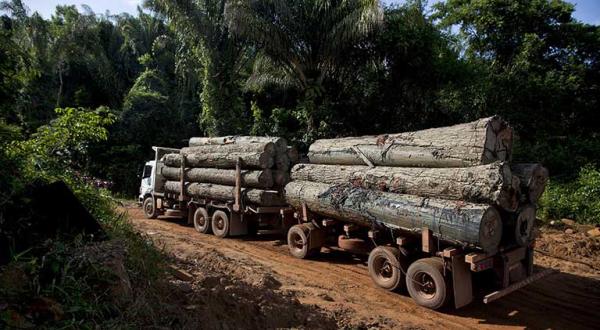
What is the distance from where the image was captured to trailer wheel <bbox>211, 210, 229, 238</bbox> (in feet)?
39.2

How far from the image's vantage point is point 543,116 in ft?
56.1

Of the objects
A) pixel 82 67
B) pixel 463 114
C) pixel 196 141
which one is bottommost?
pixel 196 141

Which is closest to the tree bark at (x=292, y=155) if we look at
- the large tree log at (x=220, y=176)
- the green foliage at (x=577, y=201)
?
the large tree log at (x=220, y=176)

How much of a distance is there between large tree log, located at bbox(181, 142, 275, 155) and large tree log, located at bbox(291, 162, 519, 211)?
9.05ft

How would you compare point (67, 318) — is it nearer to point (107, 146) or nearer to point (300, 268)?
point (300, 268)

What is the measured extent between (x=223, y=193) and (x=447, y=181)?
7.01 meters

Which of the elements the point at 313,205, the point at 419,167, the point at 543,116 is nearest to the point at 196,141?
the point at 313,205

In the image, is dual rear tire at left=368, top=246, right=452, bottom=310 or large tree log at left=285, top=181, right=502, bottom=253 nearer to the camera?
large tree log at left=285, top=181, right=502, bottom=253

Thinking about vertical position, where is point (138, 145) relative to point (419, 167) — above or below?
above

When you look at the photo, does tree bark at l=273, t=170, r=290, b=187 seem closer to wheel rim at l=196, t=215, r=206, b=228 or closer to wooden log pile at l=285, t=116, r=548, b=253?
wooden log pile at l=285, t=116, r=548, b=253

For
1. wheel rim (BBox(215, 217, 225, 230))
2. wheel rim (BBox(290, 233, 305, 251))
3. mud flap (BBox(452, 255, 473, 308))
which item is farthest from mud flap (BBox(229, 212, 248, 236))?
mud flap (BBox(452, 255, 473, 308))

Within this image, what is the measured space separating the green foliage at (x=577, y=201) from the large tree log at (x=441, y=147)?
678cm

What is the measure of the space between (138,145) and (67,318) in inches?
810

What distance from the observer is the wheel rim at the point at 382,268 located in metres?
7.57
